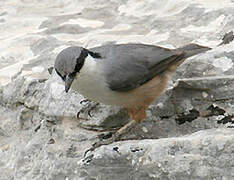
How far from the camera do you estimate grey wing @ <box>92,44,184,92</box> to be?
3932 millimetres

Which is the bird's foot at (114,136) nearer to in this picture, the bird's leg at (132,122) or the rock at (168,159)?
the bird's leg at (132,122)

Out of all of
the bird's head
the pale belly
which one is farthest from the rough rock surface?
the bird's head

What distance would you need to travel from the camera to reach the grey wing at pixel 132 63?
3.93 metres

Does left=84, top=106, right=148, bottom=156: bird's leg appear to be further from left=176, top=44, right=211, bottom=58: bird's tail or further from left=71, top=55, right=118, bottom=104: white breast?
left=176, top=44, right=211, bottom=58: bird's tail

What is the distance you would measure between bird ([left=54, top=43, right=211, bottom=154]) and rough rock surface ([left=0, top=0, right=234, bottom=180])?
0.15 m

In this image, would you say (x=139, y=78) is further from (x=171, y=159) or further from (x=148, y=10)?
(x=148, y=10)

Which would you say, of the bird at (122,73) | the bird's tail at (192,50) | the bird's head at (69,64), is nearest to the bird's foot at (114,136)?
the bird at (122,73)

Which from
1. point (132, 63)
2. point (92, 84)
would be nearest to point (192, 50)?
point (132, 63)

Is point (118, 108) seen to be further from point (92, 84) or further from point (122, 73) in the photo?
point (92, 84)

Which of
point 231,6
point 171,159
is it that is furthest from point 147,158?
point 231,6

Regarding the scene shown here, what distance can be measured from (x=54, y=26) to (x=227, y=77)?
10.1 feet

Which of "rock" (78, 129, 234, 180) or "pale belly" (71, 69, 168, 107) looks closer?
"rock" (78, 129, 234, 180)

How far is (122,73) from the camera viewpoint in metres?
3.99

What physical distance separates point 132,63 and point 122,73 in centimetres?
16
